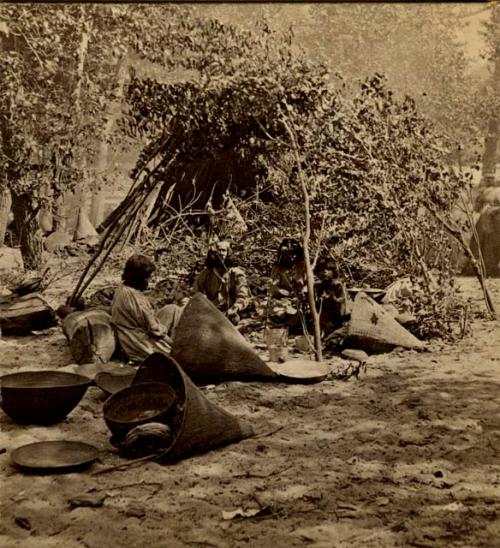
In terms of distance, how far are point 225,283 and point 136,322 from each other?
1.42m

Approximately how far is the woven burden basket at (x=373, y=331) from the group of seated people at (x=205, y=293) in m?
0.52

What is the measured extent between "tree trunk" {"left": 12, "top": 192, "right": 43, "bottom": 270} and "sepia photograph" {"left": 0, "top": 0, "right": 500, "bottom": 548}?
42 millimetres

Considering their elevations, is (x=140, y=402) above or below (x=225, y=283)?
below

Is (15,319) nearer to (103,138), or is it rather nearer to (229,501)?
(229,501)

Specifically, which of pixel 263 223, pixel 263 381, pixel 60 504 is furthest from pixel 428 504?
pixel 263 223

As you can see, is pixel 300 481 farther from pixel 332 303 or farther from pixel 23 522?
pixel 332 303

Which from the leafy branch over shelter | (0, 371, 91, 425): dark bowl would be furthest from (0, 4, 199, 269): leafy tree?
(0, 371, 91, 425): dark bowl

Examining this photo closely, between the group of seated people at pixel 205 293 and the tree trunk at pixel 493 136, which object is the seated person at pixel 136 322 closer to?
the group of seated people at pixel 205 293

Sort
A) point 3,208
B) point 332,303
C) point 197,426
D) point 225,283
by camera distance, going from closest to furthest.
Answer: point 197,426 → point 332,303 → point 225,283 → point 3,208

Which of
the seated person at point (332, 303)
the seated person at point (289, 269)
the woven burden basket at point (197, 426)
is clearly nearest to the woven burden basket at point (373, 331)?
the seated person at point (332, 303)

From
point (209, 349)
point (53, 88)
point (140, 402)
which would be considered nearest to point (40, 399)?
point (140, 402)

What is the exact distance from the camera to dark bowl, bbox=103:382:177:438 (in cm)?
432

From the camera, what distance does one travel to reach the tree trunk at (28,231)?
1056 cm

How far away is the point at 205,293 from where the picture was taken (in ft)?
24.2
